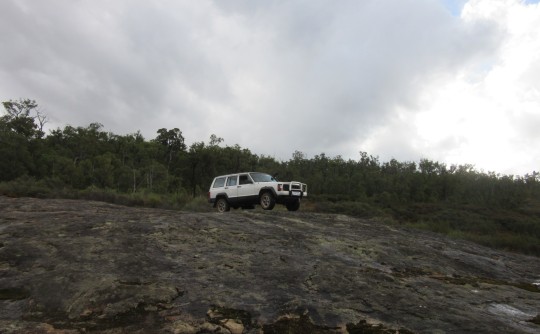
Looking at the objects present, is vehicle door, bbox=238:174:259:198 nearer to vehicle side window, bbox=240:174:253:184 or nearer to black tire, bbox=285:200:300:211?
vehicle side window, bbox=240:174:253:184

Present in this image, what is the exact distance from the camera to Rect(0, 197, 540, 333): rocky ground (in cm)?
465

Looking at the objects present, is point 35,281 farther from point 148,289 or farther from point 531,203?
point 531,203

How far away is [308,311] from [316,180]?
62.3 metres

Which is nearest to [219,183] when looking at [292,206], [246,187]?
[246,187]

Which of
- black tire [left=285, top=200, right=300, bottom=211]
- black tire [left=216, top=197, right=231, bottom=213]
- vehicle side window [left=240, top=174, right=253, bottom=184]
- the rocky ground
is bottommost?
the rocky ground

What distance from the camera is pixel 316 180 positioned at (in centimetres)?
6688

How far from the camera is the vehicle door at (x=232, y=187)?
56.4 feet

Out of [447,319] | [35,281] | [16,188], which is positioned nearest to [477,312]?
[447,319]

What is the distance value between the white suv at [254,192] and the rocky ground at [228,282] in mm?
6115

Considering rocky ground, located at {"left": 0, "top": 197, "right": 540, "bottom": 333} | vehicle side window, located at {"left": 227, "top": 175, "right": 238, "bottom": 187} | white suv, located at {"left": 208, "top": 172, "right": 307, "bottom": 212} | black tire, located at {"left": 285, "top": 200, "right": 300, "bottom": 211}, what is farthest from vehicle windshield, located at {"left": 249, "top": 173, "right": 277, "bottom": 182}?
rocky ground, located at {"left": 0, "top": 197, "right": 540, "bottom": 333}

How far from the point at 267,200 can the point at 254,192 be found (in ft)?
2.33

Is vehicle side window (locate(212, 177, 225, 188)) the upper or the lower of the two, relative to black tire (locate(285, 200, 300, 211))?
upper

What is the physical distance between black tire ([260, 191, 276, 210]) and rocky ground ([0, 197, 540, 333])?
6.08m

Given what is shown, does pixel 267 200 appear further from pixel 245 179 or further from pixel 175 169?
pixel 175 169
